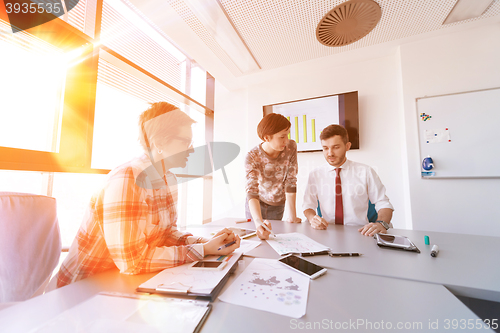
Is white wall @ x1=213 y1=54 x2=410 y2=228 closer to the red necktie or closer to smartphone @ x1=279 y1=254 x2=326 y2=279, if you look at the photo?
the red necktie

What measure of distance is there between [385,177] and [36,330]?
309 cm

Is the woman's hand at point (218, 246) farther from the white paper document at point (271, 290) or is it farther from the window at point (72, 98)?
the window at point (72, 98)

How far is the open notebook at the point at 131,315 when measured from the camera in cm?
43

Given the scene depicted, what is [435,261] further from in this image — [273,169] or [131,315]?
[273,169]

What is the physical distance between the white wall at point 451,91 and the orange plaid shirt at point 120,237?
8.67ft

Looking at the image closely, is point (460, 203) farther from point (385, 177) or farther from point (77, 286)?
point (77, 286)

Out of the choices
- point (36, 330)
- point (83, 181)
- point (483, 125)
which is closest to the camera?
point (36, 330)

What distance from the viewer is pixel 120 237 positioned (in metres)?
0.67

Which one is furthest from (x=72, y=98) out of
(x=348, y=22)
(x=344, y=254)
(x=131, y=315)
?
(x=348, y=22)

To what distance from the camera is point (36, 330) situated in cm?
42

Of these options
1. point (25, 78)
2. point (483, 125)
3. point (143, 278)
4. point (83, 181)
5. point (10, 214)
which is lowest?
point (143, 278)

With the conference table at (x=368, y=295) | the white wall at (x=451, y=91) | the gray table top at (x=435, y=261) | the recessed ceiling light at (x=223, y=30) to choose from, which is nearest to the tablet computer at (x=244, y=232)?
the gray table top at (x=435, y=261)

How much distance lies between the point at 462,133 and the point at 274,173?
82.1 inches

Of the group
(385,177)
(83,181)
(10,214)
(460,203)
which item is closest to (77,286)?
(10,214)
